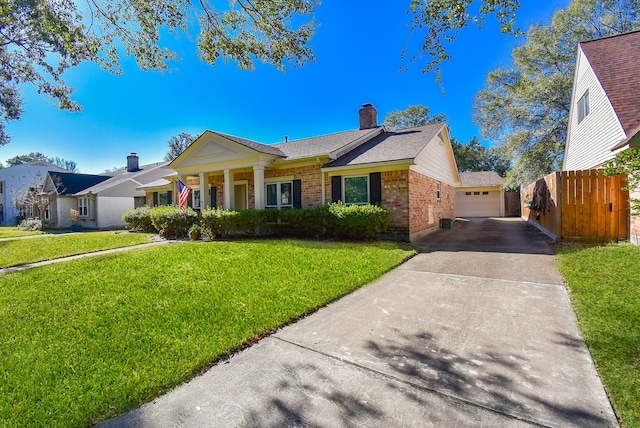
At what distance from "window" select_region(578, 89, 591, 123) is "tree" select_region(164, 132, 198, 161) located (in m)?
42.8

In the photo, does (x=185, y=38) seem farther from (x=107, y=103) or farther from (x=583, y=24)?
(x=583, y=24)

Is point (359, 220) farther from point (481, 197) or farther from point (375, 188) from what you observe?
point (481, 197)

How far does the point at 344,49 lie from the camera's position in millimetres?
8844

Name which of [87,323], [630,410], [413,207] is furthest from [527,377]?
[413,207]

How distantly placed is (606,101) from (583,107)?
126 inches

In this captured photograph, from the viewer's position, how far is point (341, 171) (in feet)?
37.5

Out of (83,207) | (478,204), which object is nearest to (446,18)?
(478,204)

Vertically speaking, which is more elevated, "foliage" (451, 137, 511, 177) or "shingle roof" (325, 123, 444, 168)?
"foliage" (451, 137, 511, 177)

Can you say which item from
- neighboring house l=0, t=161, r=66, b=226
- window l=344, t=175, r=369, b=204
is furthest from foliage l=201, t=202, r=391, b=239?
neighboring house l=0, t=161, r=66, b=226

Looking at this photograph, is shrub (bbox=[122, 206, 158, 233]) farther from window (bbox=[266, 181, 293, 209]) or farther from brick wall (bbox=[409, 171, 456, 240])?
brick wall (bbox=[409, 171, 456, 240])

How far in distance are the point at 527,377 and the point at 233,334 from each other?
299 centimetres

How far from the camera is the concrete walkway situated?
2123 mm

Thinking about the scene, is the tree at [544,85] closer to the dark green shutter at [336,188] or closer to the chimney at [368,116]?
the chimney at [368,116]

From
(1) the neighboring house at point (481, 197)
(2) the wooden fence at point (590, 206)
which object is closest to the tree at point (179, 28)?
(2) the wooden fence at point (590, 206)
